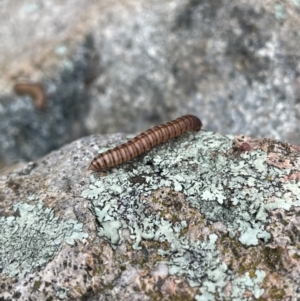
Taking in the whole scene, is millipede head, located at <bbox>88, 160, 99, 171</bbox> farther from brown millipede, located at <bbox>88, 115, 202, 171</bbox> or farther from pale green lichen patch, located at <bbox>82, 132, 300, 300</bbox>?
pale green lichen patch, located at <bbox>82, 132, 300, 300</bbox>

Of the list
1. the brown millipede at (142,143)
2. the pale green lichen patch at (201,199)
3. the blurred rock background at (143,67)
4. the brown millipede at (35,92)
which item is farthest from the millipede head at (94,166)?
the brown millipede at (35,92)

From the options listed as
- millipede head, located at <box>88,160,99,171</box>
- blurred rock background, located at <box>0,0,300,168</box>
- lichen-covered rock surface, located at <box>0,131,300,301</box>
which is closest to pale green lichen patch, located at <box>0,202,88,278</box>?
lichen-covered rock surface, located at <box>0,131,300,301</box>

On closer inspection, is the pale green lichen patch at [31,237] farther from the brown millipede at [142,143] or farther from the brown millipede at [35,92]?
the brown millipede at [35,92]

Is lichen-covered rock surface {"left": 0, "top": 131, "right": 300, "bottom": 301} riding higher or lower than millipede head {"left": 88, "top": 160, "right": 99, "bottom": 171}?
lower

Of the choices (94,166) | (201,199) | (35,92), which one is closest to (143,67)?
(35,92)

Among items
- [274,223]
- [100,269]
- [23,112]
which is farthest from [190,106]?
[100,269]

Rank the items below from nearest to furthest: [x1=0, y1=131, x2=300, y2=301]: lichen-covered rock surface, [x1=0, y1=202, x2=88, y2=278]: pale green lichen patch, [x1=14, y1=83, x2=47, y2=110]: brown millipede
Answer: [x1=0, y1=131, x2=300, y2=301]: lichen-covered rock surface < [x1=0, y1=202, x2=88, y2=278]: pale green lichen patch < [x1=14, y1=83, x2=47, y2=110]: brown millipede

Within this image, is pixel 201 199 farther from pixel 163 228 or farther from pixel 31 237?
pixel 31 237

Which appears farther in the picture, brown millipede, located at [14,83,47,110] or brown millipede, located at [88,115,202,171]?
brown millipede, located at [14,83,47,110]
